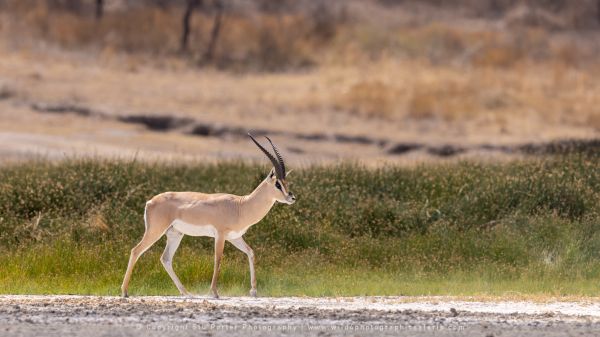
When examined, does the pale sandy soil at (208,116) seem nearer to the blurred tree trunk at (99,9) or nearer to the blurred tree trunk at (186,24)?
the blurred tree trunk at (186,24)

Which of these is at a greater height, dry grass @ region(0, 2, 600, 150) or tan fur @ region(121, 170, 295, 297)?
tan fur @ region(121, 170, 295, 297)

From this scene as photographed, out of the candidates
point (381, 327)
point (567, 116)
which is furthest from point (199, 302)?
point (567, 116)

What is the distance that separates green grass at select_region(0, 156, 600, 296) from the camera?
669 inches

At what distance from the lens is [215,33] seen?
48188mm

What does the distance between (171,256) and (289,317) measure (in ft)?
7.09

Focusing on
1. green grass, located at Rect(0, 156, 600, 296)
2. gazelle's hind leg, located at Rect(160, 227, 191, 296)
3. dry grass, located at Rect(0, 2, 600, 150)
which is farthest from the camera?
dry grass, located at Rect(0, 2, 600, 150)

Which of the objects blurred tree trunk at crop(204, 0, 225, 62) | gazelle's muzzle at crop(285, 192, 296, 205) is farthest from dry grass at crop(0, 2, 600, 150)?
gazelle's muzzle at crop(285, 192, 296, 205)

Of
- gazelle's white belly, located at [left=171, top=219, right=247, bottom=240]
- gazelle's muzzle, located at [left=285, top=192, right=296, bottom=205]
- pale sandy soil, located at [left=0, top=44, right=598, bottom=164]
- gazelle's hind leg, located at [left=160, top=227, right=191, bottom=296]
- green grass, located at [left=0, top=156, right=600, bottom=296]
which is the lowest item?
pale sandy soil, located at [left=0, top=44, right=598, bottom=164]

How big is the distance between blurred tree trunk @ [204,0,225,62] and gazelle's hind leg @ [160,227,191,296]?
103 feet

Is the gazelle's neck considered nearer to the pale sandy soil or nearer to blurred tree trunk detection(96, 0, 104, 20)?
the pale sandy soil

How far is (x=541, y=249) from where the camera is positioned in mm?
19016

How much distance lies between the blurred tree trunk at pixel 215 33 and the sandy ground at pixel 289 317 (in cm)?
3221

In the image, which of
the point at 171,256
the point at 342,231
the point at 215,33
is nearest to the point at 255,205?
the point at 171,256

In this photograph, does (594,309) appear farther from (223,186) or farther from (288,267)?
(223,186)
